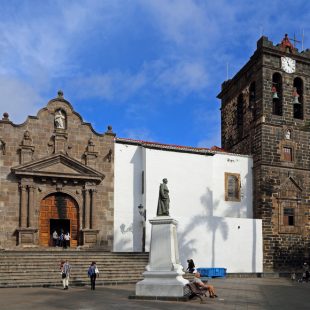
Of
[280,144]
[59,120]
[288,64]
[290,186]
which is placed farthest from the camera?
[288,64]

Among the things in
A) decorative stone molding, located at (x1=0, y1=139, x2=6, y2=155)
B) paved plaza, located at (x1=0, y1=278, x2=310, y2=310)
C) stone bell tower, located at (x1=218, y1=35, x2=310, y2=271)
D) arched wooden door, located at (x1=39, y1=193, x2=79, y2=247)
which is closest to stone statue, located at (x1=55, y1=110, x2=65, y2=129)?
decorative stone molding, located at (x1=0, y1=139, x2=6, y2=155)

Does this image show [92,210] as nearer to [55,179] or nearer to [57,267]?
[55,179]

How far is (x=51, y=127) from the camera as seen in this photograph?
26812mm

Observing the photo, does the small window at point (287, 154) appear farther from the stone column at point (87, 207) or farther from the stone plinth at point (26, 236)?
the stone plinth at point (26, 236)

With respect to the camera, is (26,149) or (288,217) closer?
(26,149)

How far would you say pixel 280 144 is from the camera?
97.5ft

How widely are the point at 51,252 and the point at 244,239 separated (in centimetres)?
1060

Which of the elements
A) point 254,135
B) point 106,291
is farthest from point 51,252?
point 254,135

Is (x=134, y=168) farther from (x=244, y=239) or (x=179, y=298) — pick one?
(x=179, y=298)

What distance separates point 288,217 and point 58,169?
44.1ft

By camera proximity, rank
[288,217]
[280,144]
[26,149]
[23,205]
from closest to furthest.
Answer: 1. [23,205]
2. [26,149]
3. [288,217]
4. [280,144]

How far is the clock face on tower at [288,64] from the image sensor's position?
1197 inches

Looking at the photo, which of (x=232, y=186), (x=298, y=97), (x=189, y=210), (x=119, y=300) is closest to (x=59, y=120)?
(x=189, y=210)

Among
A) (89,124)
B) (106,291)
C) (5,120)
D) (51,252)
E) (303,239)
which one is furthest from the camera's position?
(303,239)
